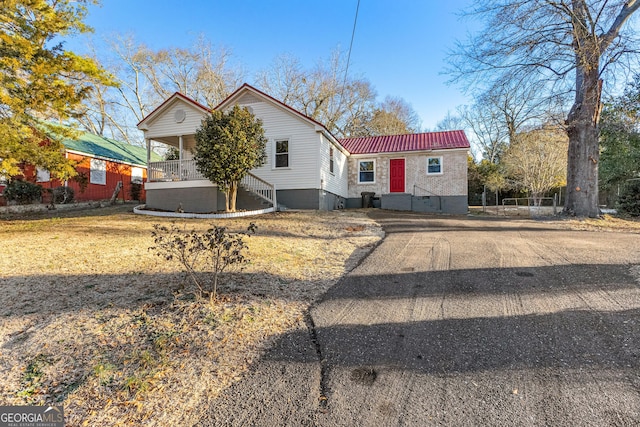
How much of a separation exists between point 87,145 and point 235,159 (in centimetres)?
1366

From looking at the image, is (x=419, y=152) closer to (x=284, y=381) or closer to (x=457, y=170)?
(x=457, y=170)

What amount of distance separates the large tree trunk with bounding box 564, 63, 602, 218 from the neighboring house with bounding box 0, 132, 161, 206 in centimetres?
2119

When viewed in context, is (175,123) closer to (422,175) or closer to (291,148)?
(291,148)

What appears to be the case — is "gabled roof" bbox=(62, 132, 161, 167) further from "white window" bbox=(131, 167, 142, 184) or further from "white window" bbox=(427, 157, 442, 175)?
"white window" bbox=(427, 157, 442, 175)

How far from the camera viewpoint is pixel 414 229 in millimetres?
8930

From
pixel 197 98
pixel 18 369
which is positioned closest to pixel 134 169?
pixel 197 98

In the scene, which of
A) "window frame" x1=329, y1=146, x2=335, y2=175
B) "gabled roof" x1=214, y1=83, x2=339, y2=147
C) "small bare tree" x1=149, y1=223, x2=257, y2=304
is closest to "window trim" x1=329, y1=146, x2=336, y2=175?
"window frame" x1=329, y1=146, x2=335, y2=175

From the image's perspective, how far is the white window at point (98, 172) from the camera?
61.9 feet

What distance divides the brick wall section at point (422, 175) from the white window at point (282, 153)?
209 inches

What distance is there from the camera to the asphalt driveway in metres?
2.11

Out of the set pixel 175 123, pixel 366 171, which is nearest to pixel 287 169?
pixel 175 123

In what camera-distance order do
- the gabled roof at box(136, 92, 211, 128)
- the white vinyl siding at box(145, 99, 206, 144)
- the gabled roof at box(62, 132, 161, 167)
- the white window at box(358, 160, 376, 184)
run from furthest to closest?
the white window at box(358, 160, 376, 184), the gabled roof at box(62, 132, 161, 167), the white vinyl siding at box(145, 99, 206, 144), the gabled roof at box(136, 92, 211, 128)

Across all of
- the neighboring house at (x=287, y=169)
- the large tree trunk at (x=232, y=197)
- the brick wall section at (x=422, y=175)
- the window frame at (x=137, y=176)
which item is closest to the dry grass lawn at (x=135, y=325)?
the large tree trunk at (x=232, y=197)

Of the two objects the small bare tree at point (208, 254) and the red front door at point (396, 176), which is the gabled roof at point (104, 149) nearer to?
the small bare tree at point (208, 254)
